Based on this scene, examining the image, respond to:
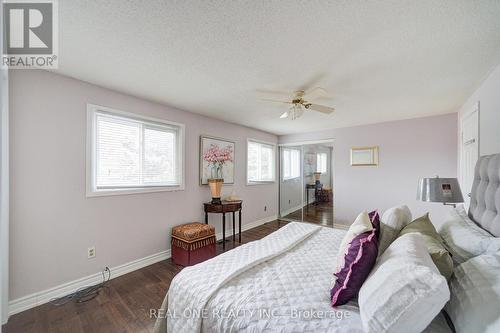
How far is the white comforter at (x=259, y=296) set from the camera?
109 centimetres

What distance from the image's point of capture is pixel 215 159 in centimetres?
364

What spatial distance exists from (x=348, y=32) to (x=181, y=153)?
2.58 meters

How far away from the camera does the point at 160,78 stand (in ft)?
7.39

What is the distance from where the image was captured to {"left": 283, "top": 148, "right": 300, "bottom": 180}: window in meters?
5.21

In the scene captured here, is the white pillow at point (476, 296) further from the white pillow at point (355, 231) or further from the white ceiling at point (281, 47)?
the white ceiling at point (281, 47)

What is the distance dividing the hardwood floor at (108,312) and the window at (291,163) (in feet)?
11.9

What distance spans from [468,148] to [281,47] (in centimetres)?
293

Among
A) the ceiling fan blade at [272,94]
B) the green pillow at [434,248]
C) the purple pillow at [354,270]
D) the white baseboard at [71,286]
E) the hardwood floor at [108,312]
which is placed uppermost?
the ceiling fan blade at [272,94]

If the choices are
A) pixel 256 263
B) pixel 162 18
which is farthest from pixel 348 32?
pixel 256 263

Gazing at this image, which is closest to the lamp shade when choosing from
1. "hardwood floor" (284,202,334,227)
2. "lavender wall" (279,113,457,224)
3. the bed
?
the bed

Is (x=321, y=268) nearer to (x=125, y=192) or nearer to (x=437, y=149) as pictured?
(x=125, y=192)

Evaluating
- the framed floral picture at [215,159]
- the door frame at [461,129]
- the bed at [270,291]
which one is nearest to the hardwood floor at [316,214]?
the framed floral picture at [215,159]

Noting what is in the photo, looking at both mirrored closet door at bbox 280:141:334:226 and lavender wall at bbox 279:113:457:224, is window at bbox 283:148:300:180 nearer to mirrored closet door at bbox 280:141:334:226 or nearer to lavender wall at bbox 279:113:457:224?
mirrored closet door at bbox 280:141:334:226

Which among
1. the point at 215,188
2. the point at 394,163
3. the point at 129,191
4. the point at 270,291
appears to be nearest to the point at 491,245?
the point at 270,291
